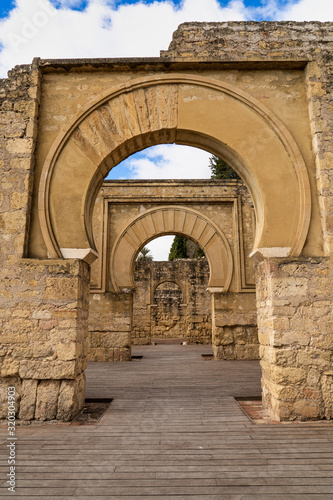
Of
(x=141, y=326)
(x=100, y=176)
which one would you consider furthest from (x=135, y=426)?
(x=141, y=326)

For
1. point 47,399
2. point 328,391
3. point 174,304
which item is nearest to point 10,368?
point 47,399

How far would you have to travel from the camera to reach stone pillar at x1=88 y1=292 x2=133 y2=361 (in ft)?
25.5

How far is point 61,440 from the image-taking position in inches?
111

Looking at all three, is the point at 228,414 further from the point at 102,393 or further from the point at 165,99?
the point at 165,99

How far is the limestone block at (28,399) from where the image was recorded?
3.30 m

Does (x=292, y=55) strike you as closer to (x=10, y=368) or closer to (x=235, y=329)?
(x=10, y=368)

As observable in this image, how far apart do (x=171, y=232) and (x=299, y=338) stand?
5.98m

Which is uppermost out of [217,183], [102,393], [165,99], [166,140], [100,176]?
[217,183]

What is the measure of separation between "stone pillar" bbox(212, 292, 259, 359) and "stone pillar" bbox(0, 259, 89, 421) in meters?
4.67

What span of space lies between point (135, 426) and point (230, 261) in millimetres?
5589

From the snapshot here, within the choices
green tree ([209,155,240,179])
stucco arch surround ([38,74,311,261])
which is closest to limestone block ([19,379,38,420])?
stucco arch surround ([38,74,311,261])

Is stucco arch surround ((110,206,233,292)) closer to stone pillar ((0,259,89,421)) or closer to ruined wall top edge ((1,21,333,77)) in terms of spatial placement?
stone pillar ((0,259,89,421))

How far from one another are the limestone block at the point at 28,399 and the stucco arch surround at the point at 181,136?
4.15 feet

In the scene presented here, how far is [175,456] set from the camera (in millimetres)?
2502
